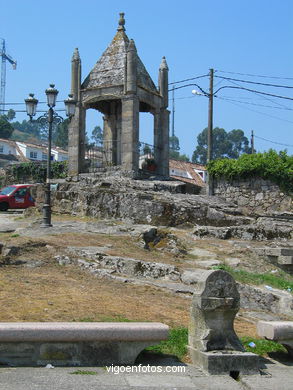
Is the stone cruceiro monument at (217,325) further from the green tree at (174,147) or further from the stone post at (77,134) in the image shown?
the green tree at (174,147)

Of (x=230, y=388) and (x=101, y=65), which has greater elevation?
(x=101, y=65)

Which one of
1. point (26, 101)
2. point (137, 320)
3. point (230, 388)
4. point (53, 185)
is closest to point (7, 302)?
point (137, 320)

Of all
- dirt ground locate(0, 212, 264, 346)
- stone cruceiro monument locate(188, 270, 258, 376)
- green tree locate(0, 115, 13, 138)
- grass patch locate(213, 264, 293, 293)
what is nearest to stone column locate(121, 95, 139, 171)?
dirt ground locate(0, 212, 264, 346)

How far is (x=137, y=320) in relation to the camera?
7152mm

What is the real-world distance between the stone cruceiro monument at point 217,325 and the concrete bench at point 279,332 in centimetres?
49

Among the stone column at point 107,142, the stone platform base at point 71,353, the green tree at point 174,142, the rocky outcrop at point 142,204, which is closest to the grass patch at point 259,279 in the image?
the rocky outcrop at point 142,204

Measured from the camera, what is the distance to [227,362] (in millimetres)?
5887

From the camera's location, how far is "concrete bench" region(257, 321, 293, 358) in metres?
6.42

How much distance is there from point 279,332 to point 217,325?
81 centimetres

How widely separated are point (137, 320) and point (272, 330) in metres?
1.72

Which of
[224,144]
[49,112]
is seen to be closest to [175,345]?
[49,112]

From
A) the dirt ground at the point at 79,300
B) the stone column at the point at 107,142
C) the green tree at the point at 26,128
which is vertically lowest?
the dirt ground at the point at 79,300

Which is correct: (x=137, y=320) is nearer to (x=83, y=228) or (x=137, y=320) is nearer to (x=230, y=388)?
(x=230, y=388)

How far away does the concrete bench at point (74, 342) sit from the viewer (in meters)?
5.64
